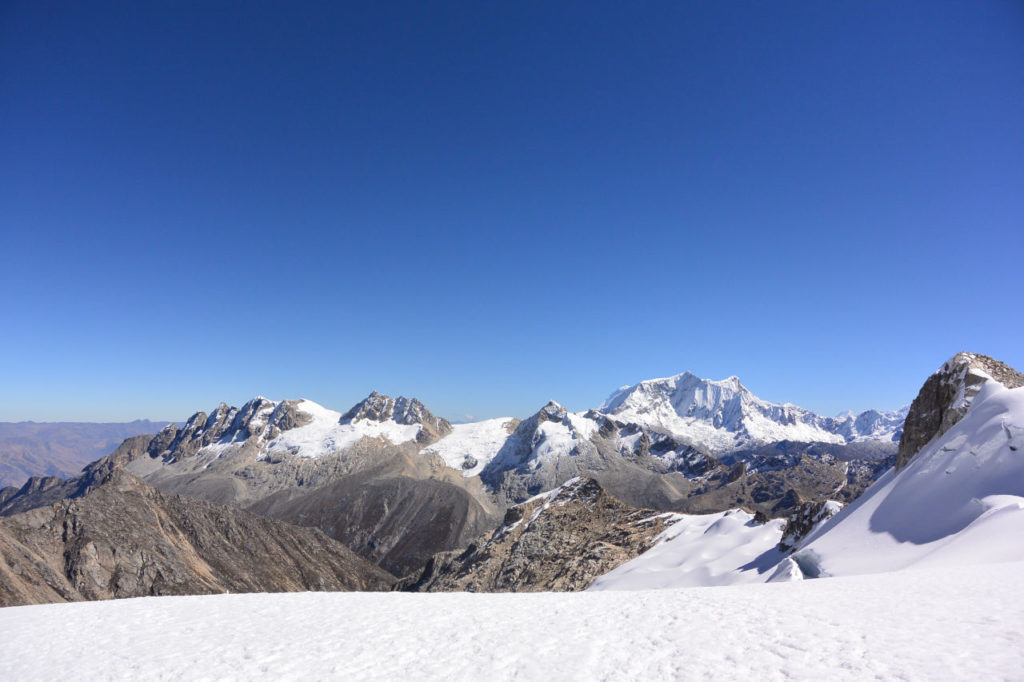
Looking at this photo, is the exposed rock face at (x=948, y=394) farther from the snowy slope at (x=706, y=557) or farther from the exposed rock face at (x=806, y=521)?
the snowy slope at (x=706, y=557)

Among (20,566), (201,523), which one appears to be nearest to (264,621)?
(20,566)

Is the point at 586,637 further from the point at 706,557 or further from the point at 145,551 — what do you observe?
the point at 145,551

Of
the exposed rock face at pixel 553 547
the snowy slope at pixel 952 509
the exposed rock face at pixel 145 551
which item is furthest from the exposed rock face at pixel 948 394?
the exposed rock face at pixel 145 551

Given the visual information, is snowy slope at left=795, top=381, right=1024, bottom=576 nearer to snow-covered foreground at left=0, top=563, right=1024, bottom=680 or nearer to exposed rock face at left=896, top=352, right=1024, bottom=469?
exposed rock face at left=896, top=352, right=1024, bottom=469

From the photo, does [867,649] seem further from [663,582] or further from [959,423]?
[663,582]

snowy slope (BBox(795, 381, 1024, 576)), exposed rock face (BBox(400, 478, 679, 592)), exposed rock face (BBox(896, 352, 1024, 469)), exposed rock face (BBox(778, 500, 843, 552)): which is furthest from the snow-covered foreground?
exposed rock face (BBox(400, 478, 679, 592))
